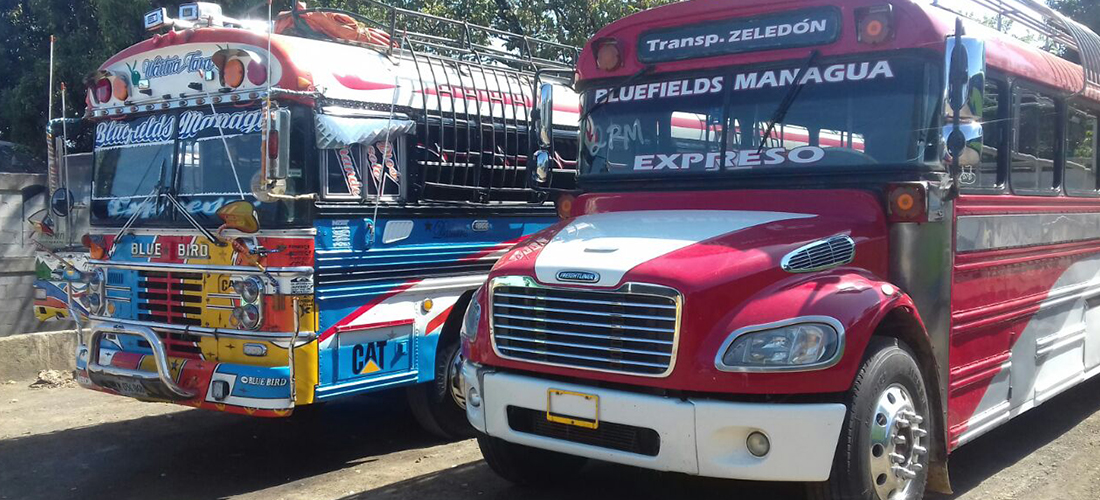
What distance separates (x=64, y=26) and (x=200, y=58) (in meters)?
9.92

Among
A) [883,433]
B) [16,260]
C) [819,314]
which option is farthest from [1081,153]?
[16,260]

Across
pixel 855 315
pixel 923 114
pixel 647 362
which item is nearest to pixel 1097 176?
pixel 923 114

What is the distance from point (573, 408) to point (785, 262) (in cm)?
124

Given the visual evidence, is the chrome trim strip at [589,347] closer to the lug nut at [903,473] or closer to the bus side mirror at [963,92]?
the lug nut at [903,473]

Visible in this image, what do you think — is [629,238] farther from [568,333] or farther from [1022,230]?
[1022,230]

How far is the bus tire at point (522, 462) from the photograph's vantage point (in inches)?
219

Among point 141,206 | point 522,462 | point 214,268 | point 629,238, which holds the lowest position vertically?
point 522,462

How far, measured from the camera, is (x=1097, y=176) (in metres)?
7.58

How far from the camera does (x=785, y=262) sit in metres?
4.53

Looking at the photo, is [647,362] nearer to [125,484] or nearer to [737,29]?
[737,29]

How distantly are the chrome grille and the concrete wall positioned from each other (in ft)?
25.8

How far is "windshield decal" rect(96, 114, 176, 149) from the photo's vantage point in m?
6.72

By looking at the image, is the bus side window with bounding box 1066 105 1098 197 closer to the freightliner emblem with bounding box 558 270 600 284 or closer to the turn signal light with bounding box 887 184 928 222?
the turn signal light with bounding box 887 184 928 222

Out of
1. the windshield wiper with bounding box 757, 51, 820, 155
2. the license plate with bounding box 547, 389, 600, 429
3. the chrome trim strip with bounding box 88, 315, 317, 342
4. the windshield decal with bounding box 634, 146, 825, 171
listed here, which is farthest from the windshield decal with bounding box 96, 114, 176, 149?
the windshield wiper with bounding box 757, 51, 820, 155
